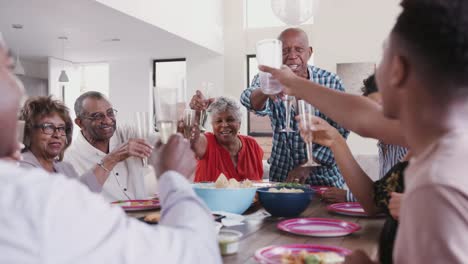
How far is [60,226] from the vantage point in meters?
0.67

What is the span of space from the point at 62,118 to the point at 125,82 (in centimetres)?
753

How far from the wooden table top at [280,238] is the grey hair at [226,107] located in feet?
5.60

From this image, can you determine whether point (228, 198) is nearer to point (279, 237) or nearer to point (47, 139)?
point (279, 237)

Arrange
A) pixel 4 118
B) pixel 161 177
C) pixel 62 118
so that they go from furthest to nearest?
pixel 62 118 < pixel 161 177 < pixel 4 118

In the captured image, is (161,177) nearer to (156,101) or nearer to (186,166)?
(186,166)

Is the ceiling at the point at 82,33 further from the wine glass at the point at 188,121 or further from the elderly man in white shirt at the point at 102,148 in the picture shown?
the wine glass at the point at 188,121

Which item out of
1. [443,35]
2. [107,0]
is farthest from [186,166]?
[107,0]

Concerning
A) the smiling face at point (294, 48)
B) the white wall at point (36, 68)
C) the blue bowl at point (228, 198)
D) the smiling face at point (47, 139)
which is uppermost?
the white wall at point (36, 68)

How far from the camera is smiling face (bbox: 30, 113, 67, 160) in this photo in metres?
2.40

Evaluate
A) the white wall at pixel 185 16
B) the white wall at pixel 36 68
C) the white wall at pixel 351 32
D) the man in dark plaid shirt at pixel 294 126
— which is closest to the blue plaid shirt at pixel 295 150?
the man in dark plaid shirt at pixel 294 126

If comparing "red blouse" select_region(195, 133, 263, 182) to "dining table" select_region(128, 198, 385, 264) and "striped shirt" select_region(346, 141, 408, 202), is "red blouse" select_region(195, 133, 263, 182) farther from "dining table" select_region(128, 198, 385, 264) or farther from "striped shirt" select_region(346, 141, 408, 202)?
"dining table" select_region(128, 198, 385, 264)

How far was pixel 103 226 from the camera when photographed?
0.72 m

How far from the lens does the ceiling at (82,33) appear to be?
6105mm

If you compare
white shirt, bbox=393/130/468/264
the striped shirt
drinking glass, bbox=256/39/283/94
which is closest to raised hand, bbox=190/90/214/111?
drinking glass, bbox=256/39/283/94
